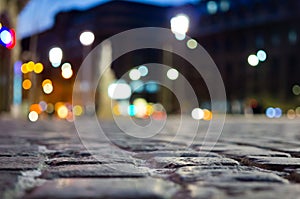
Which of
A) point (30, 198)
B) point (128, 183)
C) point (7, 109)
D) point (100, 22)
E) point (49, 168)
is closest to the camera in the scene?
point (30, 198)

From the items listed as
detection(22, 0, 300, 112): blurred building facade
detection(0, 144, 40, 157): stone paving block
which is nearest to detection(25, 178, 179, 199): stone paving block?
detection(0, 144, 40, 157): stone paving block

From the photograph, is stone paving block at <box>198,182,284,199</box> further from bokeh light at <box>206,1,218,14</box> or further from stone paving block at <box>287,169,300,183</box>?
bokeh light at <box>206,1,218,14</box>

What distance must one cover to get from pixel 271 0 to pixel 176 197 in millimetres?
67404

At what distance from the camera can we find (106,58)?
26.1 metres

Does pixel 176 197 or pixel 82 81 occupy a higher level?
pixel 82 81

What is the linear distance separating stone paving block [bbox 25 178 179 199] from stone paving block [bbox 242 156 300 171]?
1041 millimetres

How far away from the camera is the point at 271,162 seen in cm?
364

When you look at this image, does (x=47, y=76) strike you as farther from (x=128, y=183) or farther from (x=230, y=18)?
(x=230, y=18)

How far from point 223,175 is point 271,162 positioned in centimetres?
89

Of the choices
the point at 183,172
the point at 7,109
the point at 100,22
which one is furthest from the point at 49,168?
the point at 100,22

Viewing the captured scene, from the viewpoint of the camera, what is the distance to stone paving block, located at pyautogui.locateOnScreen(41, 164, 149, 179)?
9.31 ft

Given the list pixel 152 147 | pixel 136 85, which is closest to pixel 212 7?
pixel 136 85

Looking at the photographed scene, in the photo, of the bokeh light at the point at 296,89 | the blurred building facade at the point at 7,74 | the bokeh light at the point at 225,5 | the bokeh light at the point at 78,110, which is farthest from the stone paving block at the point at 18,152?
the bokeh light at the point at 225,5

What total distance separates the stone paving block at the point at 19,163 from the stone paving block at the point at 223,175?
2.96 ft
